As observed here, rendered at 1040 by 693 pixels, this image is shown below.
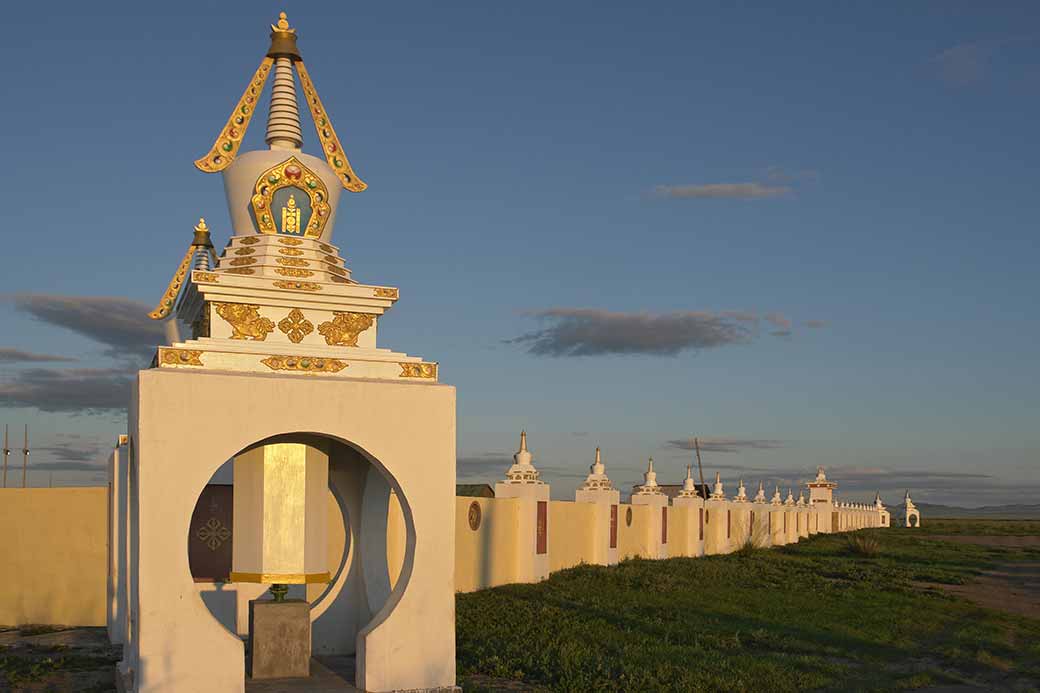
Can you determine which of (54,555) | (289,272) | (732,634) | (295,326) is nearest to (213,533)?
(54,555)

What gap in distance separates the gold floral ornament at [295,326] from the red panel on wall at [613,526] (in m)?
17.3

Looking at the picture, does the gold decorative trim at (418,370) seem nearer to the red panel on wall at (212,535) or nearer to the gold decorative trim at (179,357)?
the gold decorative trim at (179,357)

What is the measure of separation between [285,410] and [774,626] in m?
9.95

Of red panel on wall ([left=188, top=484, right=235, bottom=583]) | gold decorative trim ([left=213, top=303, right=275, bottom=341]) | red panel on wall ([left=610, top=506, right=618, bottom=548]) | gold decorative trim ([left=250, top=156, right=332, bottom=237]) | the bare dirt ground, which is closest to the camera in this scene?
gold decorative trim ([left=213, top=303, right=275, bottom=341])

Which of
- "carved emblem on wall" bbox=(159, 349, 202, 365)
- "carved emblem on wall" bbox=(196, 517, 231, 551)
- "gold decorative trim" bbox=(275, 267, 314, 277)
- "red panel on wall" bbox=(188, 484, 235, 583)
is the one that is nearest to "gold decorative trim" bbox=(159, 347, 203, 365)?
"carved emblem on wall" bbox=(159, 349, 202, 365)

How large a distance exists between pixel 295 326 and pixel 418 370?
4.30 ft

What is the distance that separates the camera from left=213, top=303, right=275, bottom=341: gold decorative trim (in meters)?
10.6

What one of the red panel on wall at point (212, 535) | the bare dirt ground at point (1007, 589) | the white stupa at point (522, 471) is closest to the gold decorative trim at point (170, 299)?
the red panel on wall at point (212, 535)

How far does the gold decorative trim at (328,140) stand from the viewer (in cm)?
1215

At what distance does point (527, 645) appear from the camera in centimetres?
1371

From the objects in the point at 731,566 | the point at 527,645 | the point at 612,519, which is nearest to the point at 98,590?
the point at 527,645

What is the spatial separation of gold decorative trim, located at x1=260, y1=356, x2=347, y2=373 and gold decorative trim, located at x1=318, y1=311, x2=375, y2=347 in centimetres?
38

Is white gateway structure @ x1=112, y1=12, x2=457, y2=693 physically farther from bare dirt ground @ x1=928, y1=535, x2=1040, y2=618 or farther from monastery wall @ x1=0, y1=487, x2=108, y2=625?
bare dirt ground @ x1=928, y1=535, x2=1040, y2=618

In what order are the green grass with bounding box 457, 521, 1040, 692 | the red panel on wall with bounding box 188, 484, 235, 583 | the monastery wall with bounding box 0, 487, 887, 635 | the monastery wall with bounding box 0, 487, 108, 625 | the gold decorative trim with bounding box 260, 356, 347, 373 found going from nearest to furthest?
the gold decorative trim with bounding box 260, 356, 347, 373 → the green grass with bounding box 457, 521, 1040, 692 → the monastery wall with bounding box 0, 487, 887, 635 → the red panel on wall with bounding box 188, 484, 235, 583 → the monastery wall with bounding box 0, 487, 108, 625
